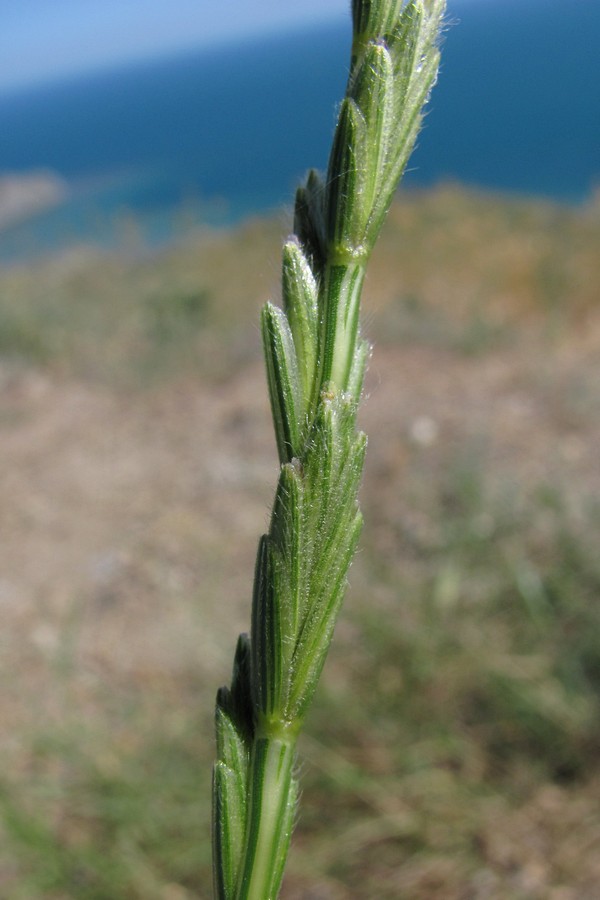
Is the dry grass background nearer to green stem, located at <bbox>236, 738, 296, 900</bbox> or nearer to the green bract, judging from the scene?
the green bract

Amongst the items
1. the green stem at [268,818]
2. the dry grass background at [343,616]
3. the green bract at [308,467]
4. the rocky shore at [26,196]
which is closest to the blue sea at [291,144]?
the rocky shore at [26,196]

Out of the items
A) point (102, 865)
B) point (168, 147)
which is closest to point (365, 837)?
point (102, 865)

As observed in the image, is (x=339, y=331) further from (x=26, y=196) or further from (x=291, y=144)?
(x=291, y=144)

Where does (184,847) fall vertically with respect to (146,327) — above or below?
below

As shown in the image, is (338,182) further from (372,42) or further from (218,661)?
(218,661)

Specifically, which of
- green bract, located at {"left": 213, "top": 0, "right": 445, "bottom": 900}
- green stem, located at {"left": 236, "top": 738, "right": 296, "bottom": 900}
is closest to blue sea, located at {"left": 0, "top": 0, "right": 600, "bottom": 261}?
green bract, located at {"left": 213, "top": 0, "right": 445, "bottom": 900}

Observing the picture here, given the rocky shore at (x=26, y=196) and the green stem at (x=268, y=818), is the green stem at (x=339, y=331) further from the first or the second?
the rocky shore at (x=26, y=196)

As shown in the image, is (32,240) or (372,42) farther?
(32,240)
